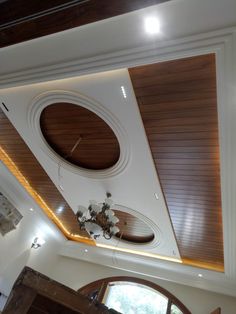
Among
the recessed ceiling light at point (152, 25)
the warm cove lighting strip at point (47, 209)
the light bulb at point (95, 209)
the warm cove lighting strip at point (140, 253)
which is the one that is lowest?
the light bulb at point (95, 209)

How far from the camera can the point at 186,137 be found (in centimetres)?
258

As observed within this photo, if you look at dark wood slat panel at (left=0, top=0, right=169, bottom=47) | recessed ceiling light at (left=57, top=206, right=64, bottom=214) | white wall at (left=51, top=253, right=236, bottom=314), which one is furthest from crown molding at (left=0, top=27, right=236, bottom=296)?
recessed ceiling light at (left=57, top=206, right=64, bottom=214)

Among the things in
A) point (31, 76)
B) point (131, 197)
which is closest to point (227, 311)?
point (131, 197)

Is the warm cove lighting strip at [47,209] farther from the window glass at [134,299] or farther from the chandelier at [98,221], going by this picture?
the chandelier at [98,221]

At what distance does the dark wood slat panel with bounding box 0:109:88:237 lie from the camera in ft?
12.3

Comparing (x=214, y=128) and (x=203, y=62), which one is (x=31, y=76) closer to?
(x=203, y=62)

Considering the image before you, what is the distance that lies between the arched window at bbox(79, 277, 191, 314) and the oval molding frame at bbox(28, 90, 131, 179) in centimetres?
240

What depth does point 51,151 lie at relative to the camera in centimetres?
358

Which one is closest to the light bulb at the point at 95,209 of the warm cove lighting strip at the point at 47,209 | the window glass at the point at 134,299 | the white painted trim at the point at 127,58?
the white painted trim at the point at 127,58

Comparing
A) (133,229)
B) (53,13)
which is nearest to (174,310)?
(133,229)

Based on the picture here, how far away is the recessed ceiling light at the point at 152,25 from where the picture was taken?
169 centimetres

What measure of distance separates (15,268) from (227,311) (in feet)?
13.1

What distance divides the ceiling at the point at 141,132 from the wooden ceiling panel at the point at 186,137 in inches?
0.4

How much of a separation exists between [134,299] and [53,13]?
16.2 ft
